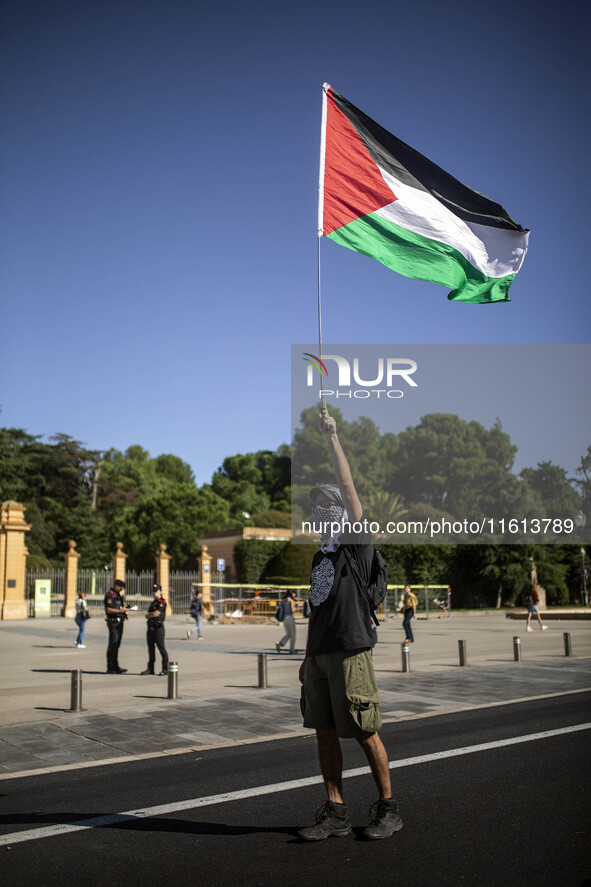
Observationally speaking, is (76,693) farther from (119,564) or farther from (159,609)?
(119,564)

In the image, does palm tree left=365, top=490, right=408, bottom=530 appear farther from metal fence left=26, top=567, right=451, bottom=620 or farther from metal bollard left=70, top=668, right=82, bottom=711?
metal bollard left=70, top=668, right=82, bottom=711

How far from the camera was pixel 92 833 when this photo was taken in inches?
187

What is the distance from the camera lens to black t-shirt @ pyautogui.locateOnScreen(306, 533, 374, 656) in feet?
14.1

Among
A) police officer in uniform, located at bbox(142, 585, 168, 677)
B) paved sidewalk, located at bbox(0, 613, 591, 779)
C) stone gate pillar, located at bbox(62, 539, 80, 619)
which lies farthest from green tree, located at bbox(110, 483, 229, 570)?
police officer in uniform, located at bbox(142, 585, 168, 677)

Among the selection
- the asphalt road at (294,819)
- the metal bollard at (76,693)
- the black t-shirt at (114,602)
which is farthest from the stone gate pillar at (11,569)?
the asphalt road at (294,819)

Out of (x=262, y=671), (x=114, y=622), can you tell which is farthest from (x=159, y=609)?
(x=262, y=671)

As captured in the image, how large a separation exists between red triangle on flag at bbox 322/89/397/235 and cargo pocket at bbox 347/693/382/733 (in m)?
4.77

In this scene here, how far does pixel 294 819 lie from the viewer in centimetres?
489

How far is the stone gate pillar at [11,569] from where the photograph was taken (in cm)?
3312

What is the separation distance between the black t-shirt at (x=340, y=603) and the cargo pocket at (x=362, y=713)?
0.27 metres

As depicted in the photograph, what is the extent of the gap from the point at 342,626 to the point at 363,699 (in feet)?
1.32

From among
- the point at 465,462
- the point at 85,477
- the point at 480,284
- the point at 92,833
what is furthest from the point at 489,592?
the point at 85,477

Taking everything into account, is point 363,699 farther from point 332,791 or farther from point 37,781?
point 37,781

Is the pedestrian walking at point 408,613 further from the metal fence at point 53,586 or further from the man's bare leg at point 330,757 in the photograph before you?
the metal fence at point 53,586
